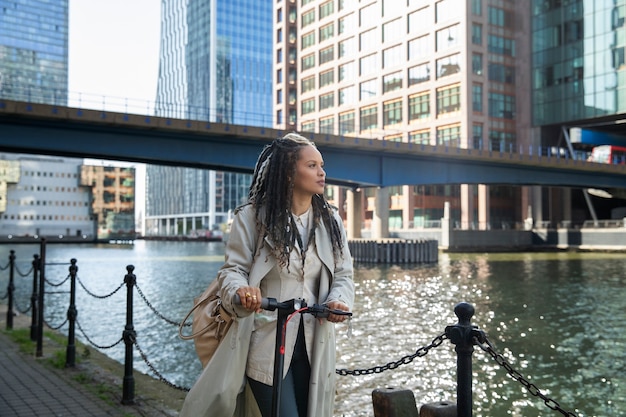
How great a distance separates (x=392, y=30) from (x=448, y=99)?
12664mm

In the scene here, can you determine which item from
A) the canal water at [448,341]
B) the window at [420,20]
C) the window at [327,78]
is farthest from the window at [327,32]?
the canal water at [448,341]

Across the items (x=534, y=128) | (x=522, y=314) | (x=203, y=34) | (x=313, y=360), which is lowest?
(x=522, y=314)

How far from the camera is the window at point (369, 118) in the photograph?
76312 millimetres

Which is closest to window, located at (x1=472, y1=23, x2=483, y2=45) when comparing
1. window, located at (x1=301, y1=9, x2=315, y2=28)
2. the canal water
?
window, located at (x1=301, y1=9, x2=315, y2=28)

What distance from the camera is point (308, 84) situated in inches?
3497

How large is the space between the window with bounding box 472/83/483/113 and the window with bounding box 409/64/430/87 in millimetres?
5811

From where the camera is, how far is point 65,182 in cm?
12556

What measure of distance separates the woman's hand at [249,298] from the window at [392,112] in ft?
234

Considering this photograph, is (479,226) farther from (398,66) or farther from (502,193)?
(398,66)

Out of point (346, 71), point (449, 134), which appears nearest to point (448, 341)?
point (449, 134)

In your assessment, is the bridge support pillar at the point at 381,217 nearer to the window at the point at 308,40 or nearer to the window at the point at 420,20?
the window at the point at 420,20

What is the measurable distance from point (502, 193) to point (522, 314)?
56.9 metres

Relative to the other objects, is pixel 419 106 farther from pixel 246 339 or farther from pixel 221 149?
pixel 246 339

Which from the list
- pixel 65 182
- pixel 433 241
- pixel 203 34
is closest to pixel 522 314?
pixel 433 241
